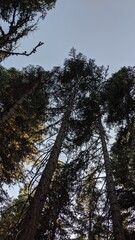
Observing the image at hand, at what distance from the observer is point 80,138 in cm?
1220

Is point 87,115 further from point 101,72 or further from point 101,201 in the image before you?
point 101,201

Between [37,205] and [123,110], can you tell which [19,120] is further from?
[37,205]

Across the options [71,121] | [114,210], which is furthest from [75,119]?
[114,210]

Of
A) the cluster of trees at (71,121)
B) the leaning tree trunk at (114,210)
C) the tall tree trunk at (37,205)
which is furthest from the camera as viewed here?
the cluster of trees at (71,121)

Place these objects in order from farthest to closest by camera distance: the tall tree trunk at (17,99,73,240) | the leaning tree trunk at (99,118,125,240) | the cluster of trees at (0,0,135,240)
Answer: the cluster of trees at (0,0,135,240) → the leaning tree trunk at (99,118,125,240) → the tall tree trunk at (17,99,73,240)

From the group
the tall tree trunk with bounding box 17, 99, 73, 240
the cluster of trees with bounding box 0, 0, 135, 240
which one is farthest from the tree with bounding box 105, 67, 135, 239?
the tall tree trunk with bounding box 17, 99, 73, 240

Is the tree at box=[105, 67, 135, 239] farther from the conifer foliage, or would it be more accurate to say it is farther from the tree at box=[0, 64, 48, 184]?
the tree at box=[0, 64, 48, 184]

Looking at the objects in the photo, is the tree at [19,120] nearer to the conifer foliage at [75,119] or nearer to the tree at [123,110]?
the conifer foliage at [75,119]

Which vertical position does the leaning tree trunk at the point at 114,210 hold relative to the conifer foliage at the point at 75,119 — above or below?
below

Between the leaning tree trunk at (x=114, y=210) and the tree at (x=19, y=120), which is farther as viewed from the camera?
the tree at (x=19, y=120)

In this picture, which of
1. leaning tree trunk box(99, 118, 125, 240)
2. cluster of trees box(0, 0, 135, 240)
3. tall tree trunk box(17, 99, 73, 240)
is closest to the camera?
tall tree trunk box(17, 99, 73, 240)

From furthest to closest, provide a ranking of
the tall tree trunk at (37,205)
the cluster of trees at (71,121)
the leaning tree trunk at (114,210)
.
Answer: the cluster of trees at (71,121)
the leaning tree trunk at (114,210)
the tall tree trunk at (37,205)

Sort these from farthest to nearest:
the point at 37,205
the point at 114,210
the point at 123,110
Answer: the point at 123,110 → the point at 114,210 → the point at 37,205

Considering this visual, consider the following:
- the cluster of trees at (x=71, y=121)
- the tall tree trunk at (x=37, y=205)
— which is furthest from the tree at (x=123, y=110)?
the tall tree trunk at (x=37, y=205)
